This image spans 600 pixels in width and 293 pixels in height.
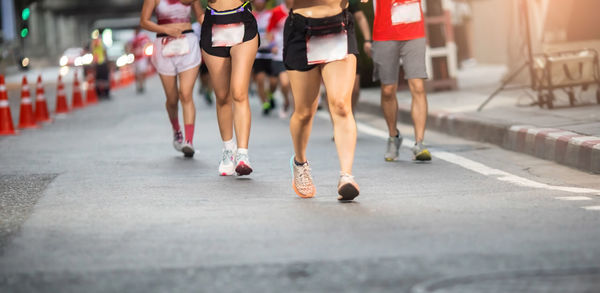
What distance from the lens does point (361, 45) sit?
68.4 feet

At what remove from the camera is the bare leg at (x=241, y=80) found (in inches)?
348

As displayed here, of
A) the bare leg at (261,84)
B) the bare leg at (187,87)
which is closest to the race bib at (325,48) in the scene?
the bare leg at (187,87)

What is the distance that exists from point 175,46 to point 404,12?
2258 mm

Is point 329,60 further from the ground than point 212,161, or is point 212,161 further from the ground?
point 329,60

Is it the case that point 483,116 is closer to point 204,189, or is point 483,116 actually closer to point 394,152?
point 394,152

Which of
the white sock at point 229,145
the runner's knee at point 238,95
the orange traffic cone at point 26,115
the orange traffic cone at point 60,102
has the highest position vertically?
the runner's knee at point 238,95

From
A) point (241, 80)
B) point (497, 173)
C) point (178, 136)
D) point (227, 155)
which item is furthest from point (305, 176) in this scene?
point (178, 136)

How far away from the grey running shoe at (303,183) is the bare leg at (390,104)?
250cm

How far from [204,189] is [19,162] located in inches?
125

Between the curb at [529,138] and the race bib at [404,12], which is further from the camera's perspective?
the race bib at [404,12]

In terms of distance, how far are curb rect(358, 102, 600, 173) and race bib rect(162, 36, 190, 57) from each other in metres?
3.15

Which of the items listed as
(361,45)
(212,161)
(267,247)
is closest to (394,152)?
(212,161)

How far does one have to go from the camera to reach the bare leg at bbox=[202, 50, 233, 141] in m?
9.04

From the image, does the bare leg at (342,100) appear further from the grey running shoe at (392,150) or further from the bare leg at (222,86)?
the grey running shoe at (392,150)
